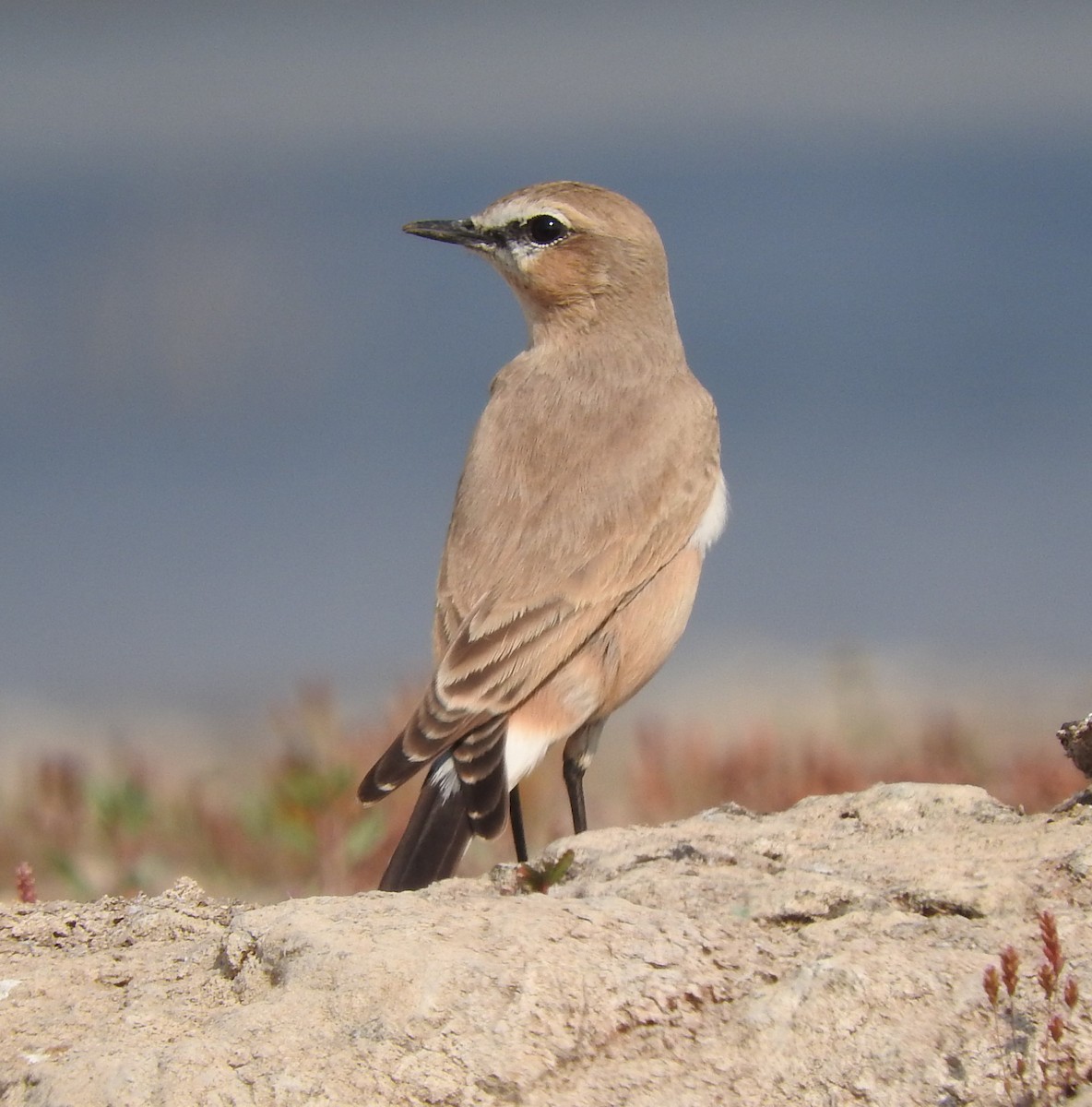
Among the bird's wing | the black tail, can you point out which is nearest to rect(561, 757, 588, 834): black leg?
the bird's wing

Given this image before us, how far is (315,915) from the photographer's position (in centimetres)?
349

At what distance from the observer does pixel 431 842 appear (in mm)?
4699

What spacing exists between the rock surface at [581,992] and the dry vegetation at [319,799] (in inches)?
91.0

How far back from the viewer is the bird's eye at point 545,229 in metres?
6.79

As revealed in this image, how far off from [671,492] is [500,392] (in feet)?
2.82

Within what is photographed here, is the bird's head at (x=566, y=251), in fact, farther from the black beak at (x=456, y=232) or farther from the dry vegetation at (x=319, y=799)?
the dry vegetation at (x=319, y=799)

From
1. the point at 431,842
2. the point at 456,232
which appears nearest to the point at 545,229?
the point at 456,232

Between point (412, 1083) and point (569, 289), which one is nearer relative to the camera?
point (412, 1083)

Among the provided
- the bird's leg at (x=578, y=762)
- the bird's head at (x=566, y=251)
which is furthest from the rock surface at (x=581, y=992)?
the bird's head at (x=566, y=251)

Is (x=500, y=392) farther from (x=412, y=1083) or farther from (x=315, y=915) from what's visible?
(x=412, y=1083)

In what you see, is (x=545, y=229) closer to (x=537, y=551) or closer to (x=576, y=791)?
(x=537, y=551)

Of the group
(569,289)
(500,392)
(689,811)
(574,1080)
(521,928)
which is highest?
(569,289)

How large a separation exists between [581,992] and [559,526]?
267 centimetres

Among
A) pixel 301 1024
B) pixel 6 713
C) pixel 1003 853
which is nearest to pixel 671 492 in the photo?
pixel 1003 853
